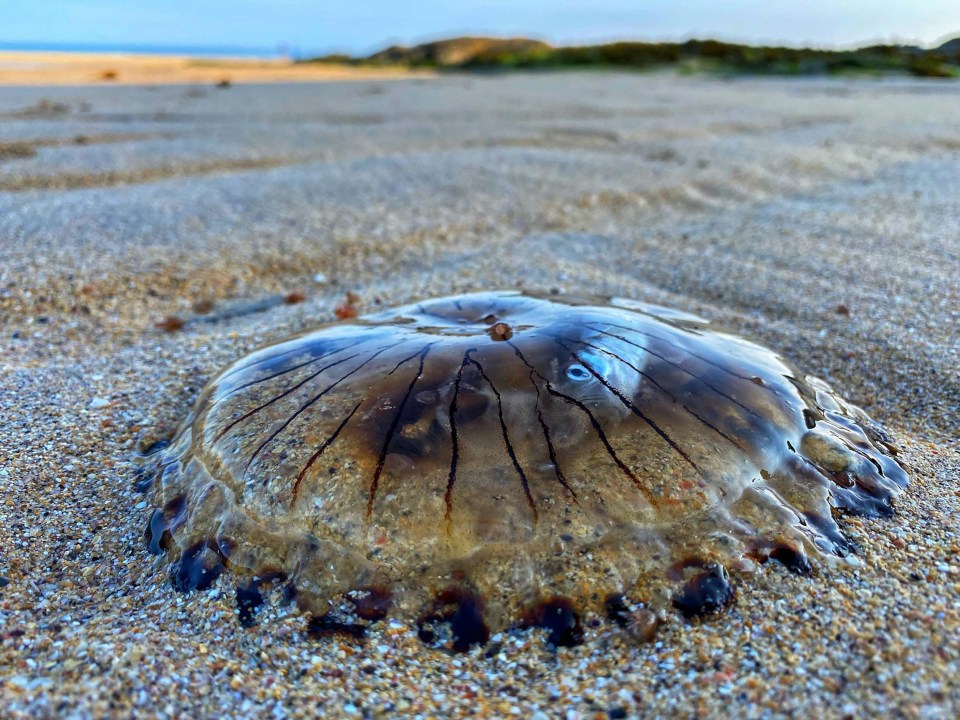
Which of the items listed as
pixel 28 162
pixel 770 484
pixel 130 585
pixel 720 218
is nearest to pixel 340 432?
pixel 130 585

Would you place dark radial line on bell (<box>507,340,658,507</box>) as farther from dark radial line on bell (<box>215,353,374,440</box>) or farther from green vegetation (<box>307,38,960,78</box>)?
green vegetation (<box>307,38,960,78</box>)

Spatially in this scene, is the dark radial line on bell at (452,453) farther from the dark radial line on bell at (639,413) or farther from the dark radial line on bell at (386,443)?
the dark radial line on bell at (639,413)

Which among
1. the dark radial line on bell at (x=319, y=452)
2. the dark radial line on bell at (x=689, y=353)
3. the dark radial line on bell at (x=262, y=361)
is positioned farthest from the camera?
the dark radial line on bell at (x=262, y=361)

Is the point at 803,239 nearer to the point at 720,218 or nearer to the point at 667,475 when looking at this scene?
the point at 720,218

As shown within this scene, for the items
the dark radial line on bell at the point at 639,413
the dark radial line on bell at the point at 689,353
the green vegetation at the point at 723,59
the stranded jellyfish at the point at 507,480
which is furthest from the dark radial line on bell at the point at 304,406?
the green vegetation at the point at 723,59

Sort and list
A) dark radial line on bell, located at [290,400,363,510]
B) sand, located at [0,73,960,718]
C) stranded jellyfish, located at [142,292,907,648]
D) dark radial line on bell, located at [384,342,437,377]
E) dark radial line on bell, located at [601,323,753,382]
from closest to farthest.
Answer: sand, located at [0,73,960,718]
stranded jellyfish, located at [142,292,907,648]
dark radial line on bell, located at [290,400,363,510]
dark radial line on bell, located at [384,342,437,377]
dark radial line on bell, located at [601,323,753,382]

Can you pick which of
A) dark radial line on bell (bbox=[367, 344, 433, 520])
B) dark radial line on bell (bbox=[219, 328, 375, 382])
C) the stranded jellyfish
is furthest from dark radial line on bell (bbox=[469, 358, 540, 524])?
dark radial line on bell (bbox=[219, 328, 375, 382])
